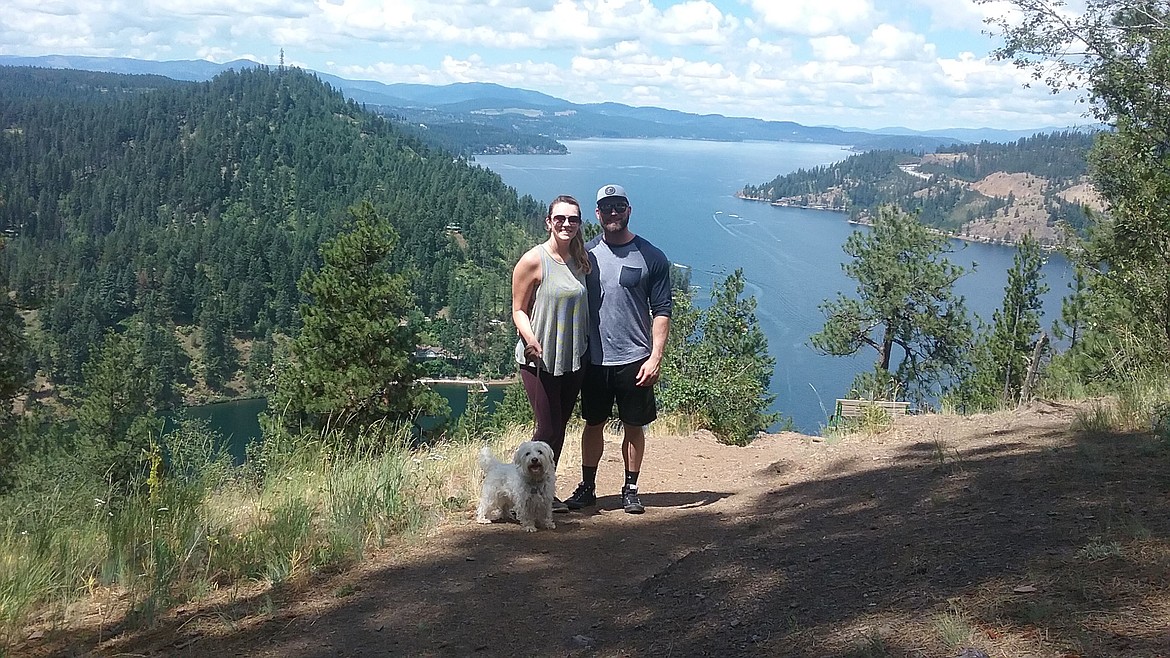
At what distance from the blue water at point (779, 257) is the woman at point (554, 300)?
181 inches

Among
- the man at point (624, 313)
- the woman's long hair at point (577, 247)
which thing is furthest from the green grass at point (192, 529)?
the woman's long hair at point (577, 247)

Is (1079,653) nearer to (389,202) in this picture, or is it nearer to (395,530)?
(395,530)

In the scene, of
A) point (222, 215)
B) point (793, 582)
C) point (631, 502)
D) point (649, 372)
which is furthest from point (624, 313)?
point (222, 215)

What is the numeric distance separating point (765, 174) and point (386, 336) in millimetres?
163300

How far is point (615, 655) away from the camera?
2.89 metres

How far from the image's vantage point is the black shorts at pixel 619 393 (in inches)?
184

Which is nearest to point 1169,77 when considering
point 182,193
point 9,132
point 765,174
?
point 182,193

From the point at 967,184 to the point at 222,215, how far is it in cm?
11234

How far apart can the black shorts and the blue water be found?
4155mm

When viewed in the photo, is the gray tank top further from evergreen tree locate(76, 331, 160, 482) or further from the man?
evergreen tree locate(76, 331, 160, 482)

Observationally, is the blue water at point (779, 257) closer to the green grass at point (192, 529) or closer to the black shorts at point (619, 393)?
the black shorts at point (619, 393)

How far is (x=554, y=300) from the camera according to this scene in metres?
4.44

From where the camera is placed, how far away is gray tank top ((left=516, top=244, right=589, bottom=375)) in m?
4.44

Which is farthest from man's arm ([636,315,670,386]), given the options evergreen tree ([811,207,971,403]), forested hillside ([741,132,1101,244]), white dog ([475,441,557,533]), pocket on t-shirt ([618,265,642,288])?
forested hillside ([741,132,1101,244])
